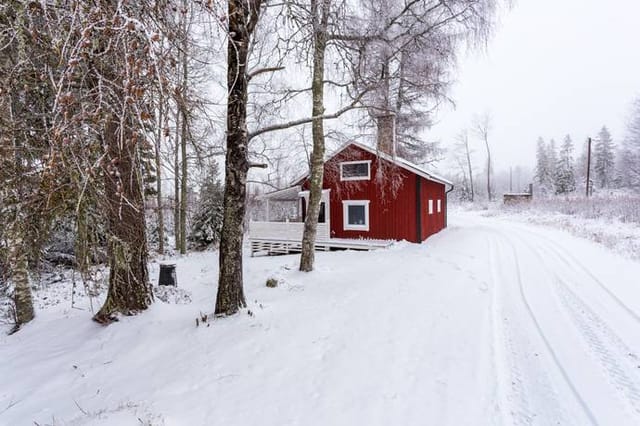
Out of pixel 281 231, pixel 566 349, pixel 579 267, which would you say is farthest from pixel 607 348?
pixel 281 231

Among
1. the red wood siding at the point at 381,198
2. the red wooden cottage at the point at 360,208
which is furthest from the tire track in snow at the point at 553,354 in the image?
the red wooden cottage at the point at 360,208

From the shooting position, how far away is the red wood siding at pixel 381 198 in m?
12.0

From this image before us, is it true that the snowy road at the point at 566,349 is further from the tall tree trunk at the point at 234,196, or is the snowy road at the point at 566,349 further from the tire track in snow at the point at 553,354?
the tall tree trunk at the point at 234,196

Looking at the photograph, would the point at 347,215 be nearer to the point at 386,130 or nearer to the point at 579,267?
the point at 386,130

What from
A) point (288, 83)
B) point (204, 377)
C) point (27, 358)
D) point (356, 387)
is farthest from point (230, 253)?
point (288, 83)

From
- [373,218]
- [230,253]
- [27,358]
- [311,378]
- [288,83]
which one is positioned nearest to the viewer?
[311,378]

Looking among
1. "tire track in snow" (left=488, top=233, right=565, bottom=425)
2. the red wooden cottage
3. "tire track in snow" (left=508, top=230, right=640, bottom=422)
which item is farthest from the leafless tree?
"tire track in snow" (left=488, top=233, right=565, bottom=425)

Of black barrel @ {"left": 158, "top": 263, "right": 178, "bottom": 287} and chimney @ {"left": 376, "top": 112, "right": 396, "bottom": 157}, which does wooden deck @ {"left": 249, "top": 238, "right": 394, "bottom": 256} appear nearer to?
chimney @ {"left": 376, "top": 112, "right": 396, "bottom": 157}

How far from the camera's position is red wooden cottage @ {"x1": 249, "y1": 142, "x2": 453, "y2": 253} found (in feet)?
39.5

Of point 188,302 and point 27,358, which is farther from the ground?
point 188,302

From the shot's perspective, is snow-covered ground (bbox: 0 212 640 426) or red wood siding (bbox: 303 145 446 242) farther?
red wood siding (bbox: 303 145 446 242)

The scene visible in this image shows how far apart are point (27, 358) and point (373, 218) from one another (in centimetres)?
1051

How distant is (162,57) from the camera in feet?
6.14

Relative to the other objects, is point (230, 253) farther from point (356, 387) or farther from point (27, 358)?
point (27, 358)
